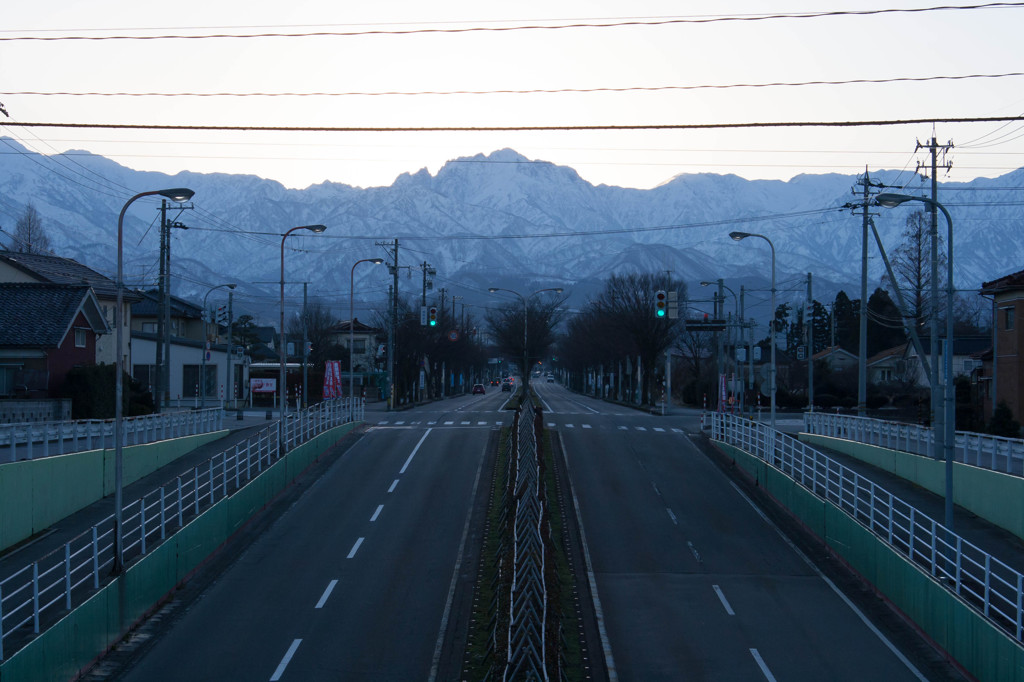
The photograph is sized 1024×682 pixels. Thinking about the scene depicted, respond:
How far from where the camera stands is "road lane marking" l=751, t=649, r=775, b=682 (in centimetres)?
1558

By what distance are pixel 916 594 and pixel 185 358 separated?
205 ft

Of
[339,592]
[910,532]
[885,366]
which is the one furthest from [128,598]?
[885,366]

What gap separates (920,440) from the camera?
104 feet

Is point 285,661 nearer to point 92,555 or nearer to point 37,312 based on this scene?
point 92,555

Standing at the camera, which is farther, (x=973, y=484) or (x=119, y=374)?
(x=973, y=484)

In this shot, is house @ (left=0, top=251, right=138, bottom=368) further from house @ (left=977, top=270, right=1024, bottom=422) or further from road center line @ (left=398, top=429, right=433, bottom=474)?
house @ (left=977, top=270, right=1024, bottom=422)

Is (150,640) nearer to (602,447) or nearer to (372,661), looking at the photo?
(372,661)

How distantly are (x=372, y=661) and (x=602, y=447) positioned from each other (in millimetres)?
26060

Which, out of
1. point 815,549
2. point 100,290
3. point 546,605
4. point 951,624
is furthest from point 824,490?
point 100,290

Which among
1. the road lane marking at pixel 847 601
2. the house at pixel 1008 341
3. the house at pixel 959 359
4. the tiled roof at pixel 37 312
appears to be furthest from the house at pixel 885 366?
the tiled roof at pixel 37 312

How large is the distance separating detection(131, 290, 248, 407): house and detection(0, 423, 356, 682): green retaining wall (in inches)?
1605

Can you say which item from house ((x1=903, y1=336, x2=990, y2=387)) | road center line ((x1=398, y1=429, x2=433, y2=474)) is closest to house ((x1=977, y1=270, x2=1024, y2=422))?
house ((x1=903, y1=336, x2=990, y2=387))

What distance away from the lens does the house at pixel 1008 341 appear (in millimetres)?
42594

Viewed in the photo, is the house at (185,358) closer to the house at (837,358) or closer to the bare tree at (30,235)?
the bare tree at (30,235)
